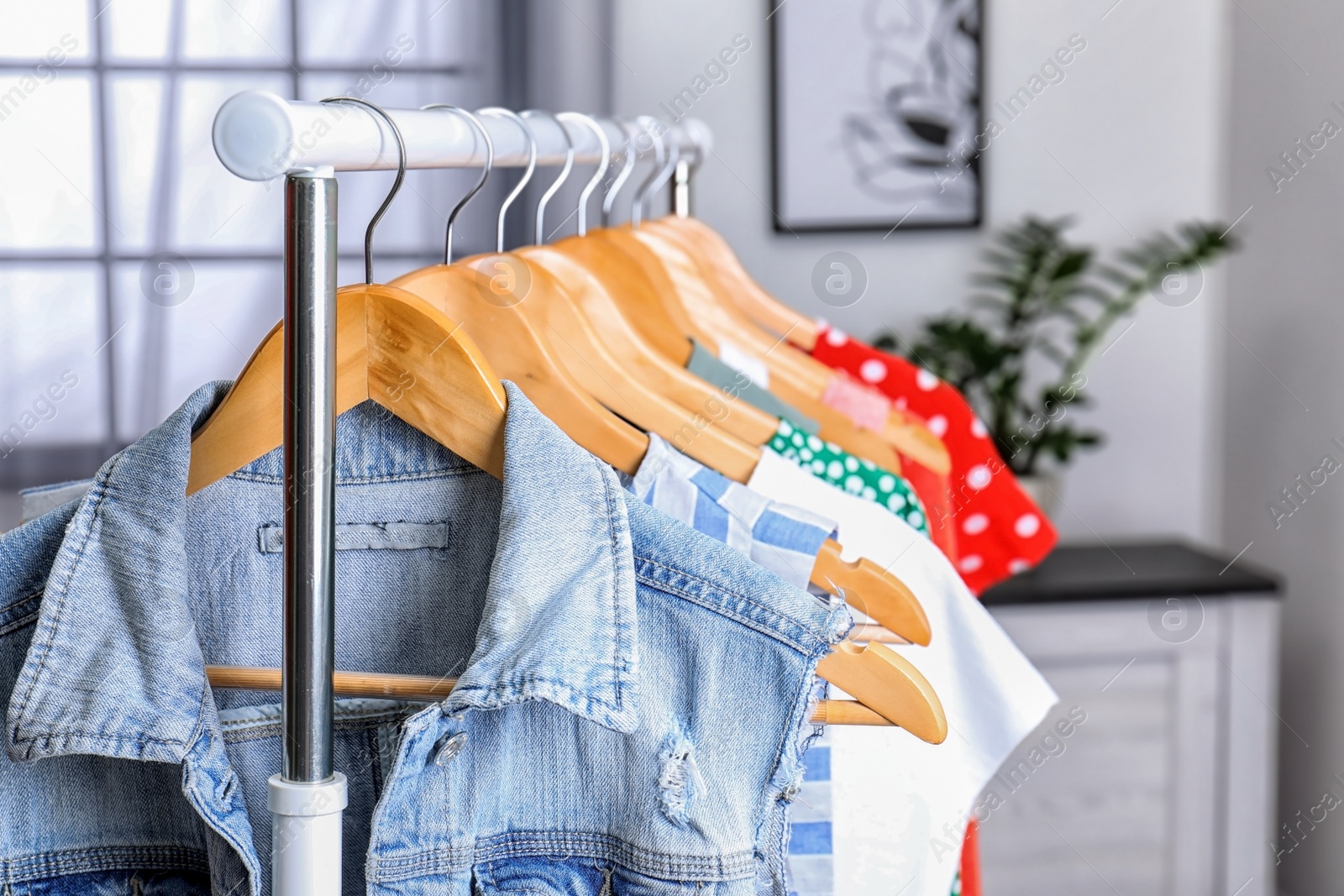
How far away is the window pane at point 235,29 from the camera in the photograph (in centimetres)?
190

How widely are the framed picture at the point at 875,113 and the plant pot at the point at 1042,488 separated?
47 cm

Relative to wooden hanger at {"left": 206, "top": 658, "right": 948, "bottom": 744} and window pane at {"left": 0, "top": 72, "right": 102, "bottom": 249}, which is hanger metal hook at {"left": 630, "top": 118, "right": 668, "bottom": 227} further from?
window pane at {"left": 0, "top": 72, "right": 102, "bottom": 249}

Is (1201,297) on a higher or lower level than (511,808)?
higher

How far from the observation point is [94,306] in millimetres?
1939

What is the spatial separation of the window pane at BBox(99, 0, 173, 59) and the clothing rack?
5.38 feet

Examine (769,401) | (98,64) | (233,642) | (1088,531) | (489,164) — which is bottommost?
(1088,531)

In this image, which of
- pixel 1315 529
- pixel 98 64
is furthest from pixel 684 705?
pixel 98 64

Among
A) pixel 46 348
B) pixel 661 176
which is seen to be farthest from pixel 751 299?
pixel 46 348

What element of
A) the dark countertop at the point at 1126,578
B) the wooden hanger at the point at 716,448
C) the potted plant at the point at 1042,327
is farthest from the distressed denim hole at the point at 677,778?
the potted plant at the point at 1042,327

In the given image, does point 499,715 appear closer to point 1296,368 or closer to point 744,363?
point 744,363

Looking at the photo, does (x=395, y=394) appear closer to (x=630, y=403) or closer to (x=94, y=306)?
(x=630, y=403)

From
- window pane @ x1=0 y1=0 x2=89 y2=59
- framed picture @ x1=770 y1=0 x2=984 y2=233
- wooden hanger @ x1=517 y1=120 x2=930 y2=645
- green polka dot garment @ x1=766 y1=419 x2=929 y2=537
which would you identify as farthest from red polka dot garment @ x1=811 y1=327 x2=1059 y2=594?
window pane @ x1=0 y1=0 x2=89 y2=59

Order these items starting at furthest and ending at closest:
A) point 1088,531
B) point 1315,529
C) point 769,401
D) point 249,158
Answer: point 1088,531, point 1315,529, point 769,401, point 249,158

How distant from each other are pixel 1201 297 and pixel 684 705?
187cm
